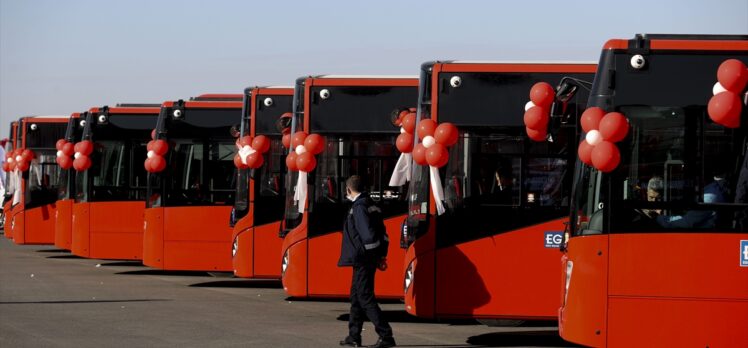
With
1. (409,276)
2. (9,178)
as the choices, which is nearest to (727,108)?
(409,276)

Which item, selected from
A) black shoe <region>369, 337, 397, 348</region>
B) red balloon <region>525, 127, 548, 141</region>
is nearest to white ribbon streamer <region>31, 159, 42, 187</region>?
black shoe <region>369, 337, 397, 348</region>

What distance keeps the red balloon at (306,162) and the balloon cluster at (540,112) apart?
5.17m

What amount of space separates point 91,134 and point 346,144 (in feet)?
34.0

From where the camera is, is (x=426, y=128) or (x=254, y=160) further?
(x=254, y=160)

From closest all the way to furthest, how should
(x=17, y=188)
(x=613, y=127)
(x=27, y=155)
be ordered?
1. (x=613, y=127)
2. (x=27, y=155)
3. (x=17, y=188)

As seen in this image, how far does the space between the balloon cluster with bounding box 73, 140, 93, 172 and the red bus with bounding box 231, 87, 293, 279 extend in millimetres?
5955

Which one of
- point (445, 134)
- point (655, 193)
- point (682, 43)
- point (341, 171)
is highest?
point (682, 43)

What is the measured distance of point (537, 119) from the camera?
12.2 m

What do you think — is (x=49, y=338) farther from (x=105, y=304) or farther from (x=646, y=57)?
(x=646, y=57)

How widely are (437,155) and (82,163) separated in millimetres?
13157

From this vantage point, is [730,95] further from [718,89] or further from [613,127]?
[613,127]

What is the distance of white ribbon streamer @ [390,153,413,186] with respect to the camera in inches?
668

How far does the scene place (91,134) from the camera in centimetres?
2694

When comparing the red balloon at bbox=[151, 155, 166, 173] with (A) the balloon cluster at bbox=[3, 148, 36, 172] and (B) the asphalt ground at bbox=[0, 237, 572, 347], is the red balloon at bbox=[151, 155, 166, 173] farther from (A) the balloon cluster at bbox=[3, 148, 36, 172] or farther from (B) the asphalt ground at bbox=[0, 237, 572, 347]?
(A) the balloon cluster at bbox=[3, 148, 36, 172]
